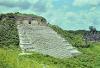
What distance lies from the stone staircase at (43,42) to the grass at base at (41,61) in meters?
1.39

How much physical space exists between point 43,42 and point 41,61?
10.5 m

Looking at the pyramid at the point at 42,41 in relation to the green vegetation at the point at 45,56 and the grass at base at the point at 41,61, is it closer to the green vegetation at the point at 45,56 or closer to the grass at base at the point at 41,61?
the green vegetation at the point at 45,56

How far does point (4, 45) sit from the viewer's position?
3628cm

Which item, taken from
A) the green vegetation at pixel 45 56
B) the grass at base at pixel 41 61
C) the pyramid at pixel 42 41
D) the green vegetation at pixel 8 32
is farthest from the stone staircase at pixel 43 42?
the grass at base at pixel 41 61

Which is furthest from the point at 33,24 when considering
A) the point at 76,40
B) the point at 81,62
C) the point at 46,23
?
the point at 81,62

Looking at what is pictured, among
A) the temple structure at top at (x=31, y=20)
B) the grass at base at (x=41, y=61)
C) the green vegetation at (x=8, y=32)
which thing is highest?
the temple structure at top at (x=31, y=20)

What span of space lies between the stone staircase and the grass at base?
1392 mm

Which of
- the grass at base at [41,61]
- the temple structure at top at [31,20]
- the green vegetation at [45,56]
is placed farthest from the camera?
the temple structure at top at [31,20]

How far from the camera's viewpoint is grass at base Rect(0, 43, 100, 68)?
51.9ft

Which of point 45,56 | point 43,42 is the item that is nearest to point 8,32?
point 43,42

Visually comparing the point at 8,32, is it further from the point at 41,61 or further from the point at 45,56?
the point at 41,61

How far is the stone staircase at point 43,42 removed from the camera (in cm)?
3666

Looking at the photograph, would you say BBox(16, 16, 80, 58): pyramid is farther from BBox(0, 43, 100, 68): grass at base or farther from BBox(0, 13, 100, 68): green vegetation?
BBox(0, 43, 100, 68): grass at base

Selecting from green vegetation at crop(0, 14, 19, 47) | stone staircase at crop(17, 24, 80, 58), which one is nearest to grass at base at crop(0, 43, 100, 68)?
stone staircase at crop(17, 24, 80, 58)
